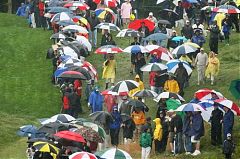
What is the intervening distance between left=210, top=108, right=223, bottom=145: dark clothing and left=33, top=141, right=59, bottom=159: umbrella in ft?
20.9

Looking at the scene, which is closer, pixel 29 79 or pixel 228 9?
pixel 29 79

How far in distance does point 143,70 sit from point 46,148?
32.6 ft

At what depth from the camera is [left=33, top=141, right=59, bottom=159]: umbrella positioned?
22000 millimetres

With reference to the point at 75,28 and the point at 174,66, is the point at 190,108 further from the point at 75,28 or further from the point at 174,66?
the point at 75,28

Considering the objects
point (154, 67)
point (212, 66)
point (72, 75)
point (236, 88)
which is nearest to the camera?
point (236, 88)

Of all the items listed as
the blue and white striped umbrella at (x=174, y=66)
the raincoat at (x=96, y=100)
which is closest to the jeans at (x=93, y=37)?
the blue and white striped umbrella at (x=174, y=66)

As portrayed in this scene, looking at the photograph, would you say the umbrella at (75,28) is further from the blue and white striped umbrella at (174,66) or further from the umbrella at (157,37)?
the blue and white striped umbrella at (174,66)

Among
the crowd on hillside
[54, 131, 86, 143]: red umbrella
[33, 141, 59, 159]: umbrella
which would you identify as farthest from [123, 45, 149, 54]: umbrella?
[33, 141, 59, 159]: umbrella

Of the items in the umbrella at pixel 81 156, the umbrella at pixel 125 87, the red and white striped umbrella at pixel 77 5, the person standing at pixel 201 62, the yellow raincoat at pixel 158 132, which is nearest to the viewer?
the umbrella at pixel 81 156

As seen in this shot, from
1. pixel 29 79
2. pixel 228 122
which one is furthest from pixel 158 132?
pixel 29 79

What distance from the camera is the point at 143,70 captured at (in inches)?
Answer: 1228

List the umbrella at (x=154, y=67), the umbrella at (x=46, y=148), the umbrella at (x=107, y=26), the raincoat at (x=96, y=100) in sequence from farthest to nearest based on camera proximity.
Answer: the umbrella at (x=107, y=26), the umbrella at (x=154, y=67), the raincoat at (x=96, y=100), the umbrella at (x=46, y=148)

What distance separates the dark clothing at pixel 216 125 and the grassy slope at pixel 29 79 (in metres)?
0.41

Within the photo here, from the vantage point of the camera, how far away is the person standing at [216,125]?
26188 mm
